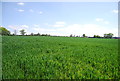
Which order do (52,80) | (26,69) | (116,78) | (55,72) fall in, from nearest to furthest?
(52,80) < (116,78) < (55,72) < (26,69)

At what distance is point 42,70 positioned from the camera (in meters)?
5.87

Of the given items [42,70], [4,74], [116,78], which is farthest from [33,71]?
[116,78]

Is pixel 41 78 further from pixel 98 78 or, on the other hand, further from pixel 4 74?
pixel 98 78

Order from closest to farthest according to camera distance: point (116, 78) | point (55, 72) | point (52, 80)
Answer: point (52, 80) < point (116, 78) < point (55, 72)

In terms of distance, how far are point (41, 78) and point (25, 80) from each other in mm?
723

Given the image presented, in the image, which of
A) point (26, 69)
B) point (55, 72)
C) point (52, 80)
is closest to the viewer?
point (52, 80)

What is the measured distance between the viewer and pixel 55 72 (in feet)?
18.4

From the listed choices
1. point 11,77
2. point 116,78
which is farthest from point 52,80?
point 116,78

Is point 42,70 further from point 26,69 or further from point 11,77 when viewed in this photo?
point 11,77

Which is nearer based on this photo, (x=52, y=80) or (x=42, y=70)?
(x=52, y=80)

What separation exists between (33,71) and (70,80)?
2.14 metres

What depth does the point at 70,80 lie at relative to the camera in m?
4.85

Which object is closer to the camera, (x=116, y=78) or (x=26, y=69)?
(x=116, y=78)

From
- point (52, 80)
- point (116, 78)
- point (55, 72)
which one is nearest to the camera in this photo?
point (52, 80)
